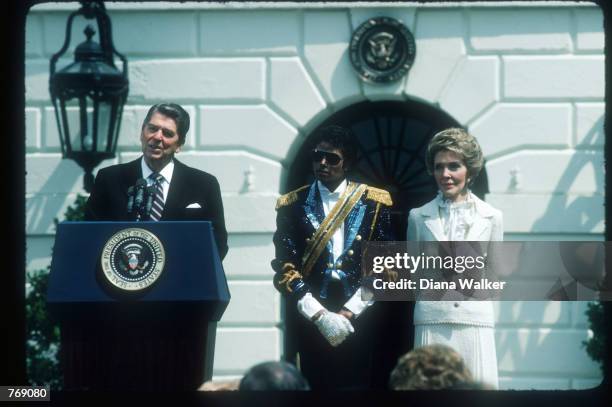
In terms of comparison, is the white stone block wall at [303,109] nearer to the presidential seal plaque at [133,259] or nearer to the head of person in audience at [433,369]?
the presidential seal plaque at [133,259]

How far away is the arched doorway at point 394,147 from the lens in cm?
430

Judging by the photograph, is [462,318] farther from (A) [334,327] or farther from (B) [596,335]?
(A) [334,327]

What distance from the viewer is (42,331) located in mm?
4027

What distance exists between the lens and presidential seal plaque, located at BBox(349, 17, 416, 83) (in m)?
4.32

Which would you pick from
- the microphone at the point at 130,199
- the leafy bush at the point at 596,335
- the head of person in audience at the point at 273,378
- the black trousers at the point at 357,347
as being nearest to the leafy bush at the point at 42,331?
the microphone at the point at 130,199

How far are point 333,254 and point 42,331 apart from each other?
3.55 feet

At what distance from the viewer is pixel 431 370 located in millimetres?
3244

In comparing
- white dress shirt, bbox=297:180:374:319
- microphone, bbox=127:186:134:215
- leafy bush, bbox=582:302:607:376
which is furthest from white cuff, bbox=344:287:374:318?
microphone, bbox=127:186:134:215

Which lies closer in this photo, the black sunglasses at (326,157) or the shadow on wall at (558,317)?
the shadow on wall at (558,317)

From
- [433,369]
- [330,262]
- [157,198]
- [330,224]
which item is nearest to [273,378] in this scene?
[433,369]

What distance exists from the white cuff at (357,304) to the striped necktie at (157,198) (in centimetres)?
77

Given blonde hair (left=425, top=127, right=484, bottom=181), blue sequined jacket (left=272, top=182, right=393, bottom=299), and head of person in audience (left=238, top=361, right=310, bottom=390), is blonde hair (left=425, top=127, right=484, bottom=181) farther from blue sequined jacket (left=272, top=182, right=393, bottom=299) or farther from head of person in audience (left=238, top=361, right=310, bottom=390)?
head of person in audience (left=238, top=361, right=310, bottom=390)

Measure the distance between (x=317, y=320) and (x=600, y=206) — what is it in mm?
1198

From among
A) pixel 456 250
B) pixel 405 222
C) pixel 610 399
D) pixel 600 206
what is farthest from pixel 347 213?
pixel 610 399
